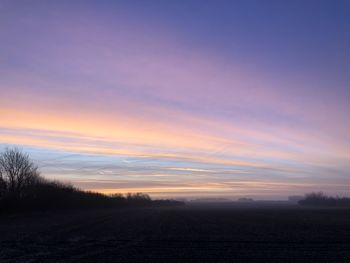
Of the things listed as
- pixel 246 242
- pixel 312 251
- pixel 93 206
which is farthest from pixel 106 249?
pixel 93 206

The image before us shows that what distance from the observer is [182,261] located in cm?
1691

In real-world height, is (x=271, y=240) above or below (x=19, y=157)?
below

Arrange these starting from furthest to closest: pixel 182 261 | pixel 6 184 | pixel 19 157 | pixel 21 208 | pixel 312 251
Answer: pixel 19 157 → pixel 6 184 → pixel 21 208 → pixel 312 251 → pixel 182 261

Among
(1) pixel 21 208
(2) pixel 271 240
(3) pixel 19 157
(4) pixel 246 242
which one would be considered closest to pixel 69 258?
(4) pixel 246 242

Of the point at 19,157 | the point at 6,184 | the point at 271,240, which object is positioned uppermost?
the point at 19,157

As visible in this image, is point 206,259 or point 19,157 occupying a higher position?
point 19,157

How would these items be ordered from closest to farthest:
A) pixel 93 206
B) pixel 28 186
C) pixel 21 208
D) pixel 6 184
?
pixel 21 208, pixel 6 184, pixel 28 186, pixel 93 206

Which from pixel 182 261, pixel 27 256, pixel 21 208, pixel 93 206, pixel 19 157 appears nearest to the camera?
pixel 182 261

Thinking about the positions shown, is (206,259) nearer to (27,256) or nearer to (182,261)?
(182,261)

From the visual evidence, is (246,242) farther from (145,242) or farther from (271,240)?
(145,242)

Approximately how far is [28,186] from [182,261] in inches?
3031

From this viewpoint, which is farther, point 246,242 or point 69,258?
point 246,242

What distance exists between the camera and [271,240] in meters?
25.3

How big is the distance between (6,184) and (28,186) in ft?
19.6
